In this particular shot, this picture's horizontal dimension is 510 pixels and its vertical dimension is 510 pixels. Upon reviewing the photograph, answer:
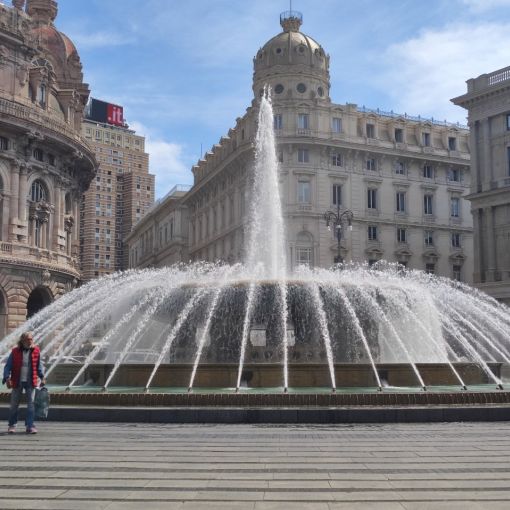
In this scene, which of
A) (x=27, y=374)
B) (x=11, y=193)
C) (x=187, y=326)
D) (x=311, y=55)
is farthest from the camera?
(x=311, y=55)

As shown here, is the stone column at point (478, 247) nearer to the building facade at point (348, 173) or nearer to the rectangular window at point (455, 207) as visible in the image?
the building facade at point (348, 173)

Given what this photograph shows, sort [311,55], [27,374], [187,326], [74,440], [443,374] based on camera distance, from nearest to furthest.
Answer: [74,440]
[27,374]
[443,374]
[187,326]
[311,55]

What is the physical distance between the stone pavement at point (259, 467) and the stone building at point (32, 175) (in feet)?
97.8

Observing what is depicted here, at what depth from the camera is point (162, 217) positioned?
87125 mm

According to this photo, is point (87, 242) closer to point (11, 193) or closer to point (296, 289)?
point (11, 193)

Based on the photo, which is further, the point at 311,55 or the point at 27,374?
the point at 311,55

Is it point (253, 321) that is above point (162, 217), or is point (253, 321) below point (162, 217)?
below

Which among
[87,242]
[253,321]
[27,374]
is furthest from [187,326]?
[87,242]

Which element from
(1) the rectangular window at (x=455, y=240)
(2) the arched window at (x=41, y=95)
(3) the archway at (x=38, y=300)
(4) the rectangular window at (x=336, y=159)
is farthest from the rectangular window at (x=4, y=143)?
(1) the rectangular window at (x=455, y=240)

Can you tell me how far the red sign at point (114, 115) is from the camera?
144 meters

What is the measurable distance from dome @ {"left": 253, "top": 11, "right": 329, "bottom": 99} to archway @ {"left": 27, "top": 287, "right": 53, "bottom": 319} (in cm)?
2479

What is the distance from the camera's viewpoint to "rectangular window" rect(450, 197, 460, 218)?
60000mm

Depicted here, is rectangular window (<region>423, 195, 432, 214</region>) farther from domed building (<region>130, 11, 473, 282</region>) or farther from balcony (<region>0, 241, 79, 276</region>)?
balcony (<region>0, 241, 79, 276</region>)

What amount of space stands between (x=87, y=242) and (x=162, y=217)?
42309 mm
